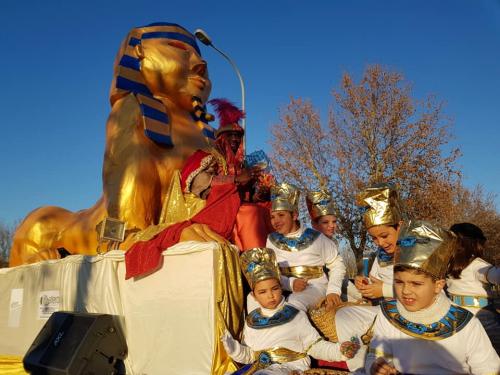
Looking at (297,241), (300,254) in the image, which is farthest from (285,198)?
(300,254)

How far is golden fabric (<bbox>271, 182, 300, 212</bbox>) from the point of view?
3824 mm

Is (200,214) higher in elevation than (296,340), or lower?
higher

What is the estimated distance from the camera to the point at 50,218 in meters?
5.91

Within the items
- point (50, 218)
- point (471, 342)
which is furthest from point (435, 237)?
point (50, 218)

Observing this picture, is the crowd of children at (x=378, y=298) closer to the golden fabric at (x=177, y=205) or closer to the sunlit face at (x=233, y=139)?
the sunlit face at (x=233, y=139)

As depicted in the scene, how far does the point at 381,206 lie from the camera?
3.04 metres

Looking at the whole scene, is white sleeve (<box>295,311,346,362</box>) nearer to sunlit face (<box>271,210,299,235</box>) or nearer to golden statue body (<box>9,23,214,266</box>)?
sunlit face (<box>271,210,299,235</box>)

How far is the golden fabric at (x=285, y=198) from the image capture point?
3.82m

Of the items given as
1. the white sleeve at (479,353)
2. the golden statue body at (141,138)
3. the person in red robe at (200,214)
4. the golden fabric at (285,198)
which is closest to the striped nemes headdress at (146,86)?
the golden statue body at (141,138)

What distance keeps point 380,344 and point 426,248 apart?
0.54m

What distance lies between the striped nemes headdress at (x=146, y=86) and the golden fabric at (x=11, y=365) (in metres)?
3.06

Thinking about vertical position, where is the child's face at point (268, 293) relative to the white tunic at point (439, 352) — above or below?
above

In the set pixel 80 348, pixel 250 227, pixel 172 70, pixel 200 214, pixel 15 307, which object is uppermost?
pixel 172 70

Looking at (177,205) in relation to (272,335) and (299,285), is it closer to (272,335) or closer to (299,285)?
(299,285)
